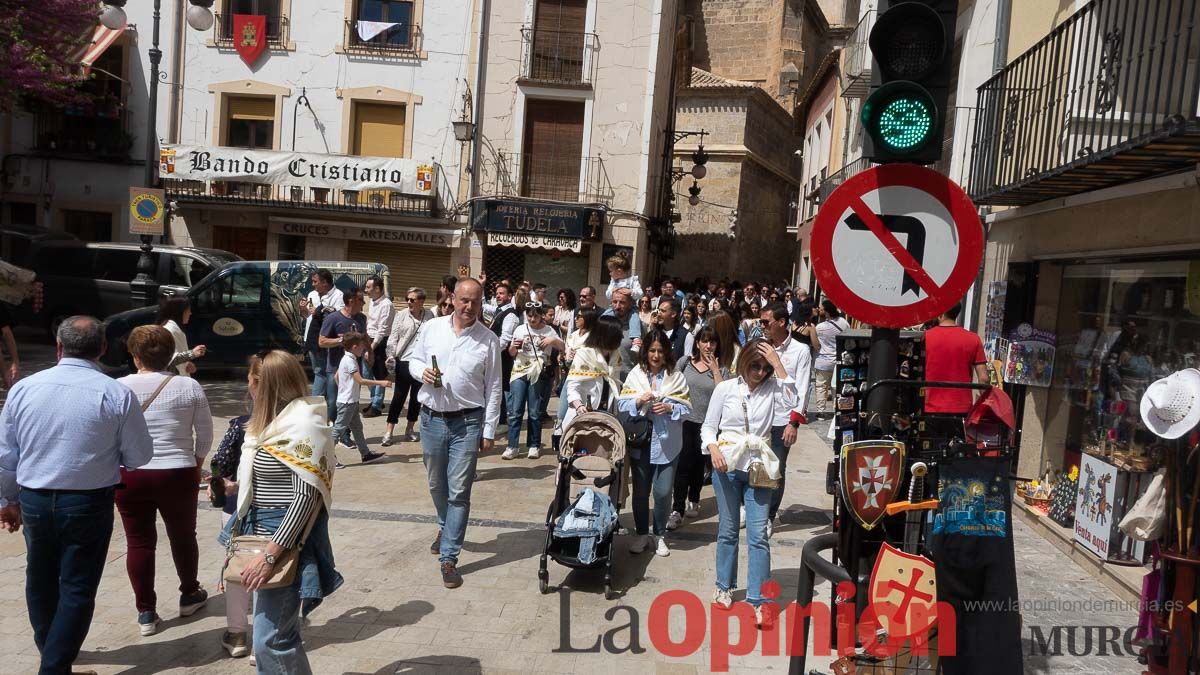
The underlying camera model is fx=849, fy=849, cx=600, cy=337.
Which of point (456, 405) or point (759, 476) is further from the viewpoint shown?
point (456, 405)

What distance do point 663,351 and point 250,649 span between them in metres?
3.52

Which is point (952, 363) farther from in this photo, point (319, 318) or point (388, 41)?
point (388, 41)

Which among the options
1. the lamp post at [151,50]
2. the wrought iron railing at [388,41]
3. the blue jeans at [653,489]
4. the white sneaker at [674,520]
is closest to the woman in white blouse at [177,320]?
the blue jeans at [653,489]

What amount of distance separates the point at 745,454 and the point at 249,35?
20.1m

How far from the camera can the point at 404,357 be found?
32.9 feet

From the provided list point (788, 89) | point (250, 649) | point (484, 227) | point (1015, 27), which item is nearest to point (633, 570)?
point (250, 649)

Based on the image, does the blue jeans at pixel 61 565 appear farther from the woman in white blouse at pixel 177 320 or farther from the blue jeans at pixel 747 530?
the blue jeans at pixel 747 530

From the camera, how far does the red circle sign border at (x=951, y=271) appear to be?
332cm

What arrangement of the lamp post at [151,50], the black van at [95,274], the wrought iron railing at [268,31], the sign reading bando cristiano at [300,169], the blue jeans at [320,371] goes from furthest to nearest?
the wrought iron railing at [268,31] → the sign reading bando cristiano at [300,169] → the black van at [95,274] → the lamp post at [151,50] → the blue jeans at [320,371]

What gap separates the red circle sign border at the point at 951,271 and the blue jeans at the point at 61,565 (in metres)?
3.56

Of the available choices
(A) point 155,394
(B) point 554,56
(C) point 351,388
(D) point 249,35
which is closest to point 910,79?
(A) point 155,394

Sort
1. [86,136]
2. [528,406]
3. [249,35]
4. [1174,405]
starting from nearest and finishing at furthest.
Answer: [1174,405]
[528,406]
[249,35]
[86,136]

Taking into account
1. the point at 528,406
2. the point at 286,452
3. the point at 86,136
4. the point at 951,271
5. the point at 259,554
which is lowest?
the point at 528,406

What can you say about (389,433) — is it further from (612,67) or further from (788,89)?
Answer: (788,89)
